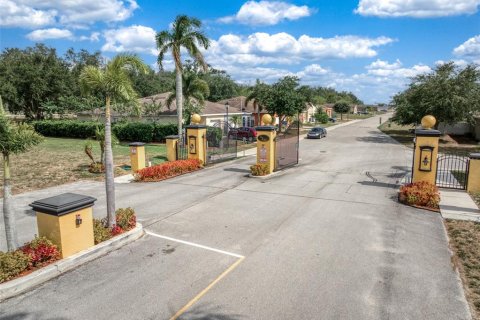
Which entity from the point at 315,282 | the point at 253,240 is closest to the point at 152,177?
the point at 253,240

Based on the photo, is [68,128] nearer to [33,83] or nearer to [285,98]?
[33,83]

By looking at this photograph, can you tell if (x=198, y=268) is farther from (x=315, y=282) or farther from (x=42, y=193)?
(x=42, y=193)

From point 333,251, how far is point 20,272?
6614 millimetres

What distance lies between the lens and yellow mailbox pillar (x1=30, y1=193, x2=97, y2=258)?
719 centimetres

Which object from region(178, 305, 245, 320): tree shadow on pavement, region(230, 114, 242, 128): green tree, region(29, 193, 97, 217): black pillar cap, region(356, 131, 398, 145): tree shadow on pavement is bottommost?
region(178, 305, 245, 320): tree shadow on pavement

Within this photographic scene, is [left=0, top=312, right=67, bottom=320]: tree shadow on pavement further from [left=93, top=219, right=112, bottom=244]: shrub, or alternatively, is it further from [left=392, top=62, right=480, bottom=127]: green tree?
[left=392, top=62, right=480, bottom=127]: green tree

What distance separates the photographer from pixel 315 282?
6941mm

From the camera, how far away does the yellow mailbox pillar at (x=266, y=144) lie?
58.2 ft

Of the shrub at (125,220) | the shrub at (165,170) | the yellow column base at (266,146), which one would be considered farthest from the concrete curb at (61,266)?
the yellow column base at (266,146)

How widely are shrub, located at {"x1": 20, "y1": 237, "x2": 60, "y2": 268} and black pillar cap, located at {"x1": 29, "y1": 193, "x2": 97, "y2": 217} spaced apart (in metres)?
0.62

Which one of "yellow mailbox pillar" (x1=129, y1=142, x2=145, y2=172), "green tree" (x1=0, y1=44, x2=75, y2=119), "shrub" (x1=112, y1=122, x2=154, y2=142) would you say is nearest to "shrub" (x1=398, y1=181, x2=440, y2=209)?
"yellow mailbox pillar" (x1=129, y1=142, x2=145, y2=172)

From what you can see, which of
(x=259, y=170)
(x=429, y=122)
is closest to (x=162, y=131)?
(x=259, y=170)

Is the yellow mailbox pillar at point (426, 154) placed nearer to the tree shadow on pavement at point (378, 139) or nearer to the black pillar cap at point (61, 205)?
the black pillar cap at point (61, 205)

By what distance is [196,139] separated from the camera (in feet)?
64.6
